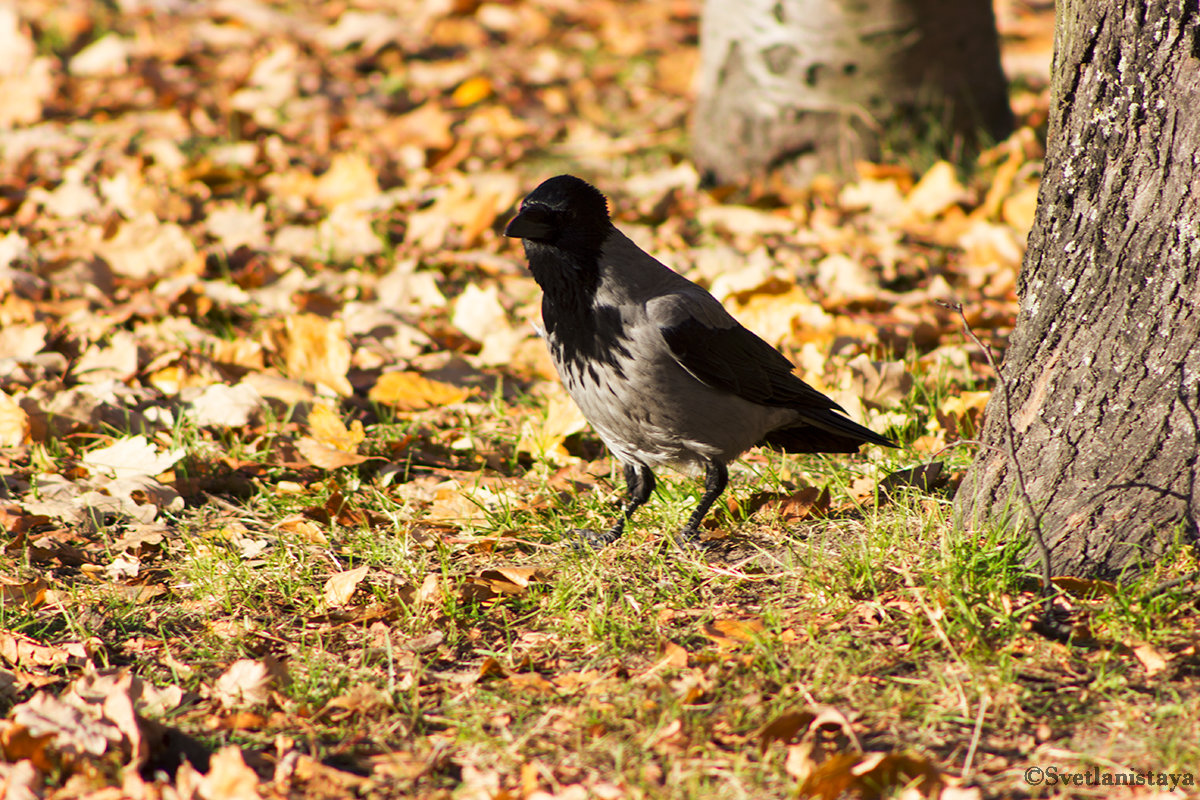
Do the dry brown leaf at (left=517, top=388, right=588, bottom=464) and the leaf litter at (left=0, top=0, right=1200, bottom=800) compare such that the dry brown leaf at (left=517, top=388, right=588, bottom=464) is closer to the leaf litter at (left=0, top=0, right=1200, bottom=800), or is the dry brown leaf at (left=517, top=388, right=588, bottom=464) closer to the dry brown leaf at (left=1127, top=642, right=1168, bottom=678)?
the leaf litter at (left=0, top=0, right=1200, bottom=800)

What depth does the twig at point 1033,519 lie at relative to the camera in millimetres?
2623

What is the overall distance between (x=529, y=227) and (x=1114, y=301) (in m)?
1.62

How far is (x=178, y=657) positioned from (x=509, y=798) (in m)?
1.11

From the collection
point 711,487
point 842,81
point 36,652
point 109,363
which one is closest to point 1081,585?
point 711,487

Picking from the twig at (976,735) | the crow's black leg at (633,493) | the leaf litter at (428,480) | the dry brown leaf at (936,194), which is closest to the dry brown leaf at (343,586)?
the leaf litter at (428,480)

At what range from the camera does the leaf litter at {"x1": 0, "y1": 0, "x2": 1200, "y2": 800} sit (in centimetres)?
240

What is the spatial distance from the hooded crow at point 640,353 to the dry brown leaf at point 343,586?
2.26 ft

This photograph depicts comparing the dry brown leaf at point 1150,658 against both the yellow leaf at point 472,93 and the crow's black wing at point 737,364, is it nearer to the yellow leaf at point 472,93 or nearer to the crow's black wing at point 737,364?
the crow's black wing at point 737,364

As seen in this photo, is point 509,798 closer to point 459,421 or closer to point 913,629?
point 913,629

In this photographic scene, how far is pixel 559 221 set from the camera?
10.8 ft

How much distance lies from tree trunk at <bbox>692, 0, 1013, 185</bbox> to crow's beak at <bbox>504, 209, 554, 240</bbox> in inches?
134

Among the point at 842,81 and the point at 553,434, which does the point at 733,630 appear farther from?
the point at 842,81

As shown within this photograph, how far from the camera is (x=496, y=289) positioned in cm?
536

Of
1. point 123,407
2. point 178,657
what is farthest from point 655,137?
point 178,657
